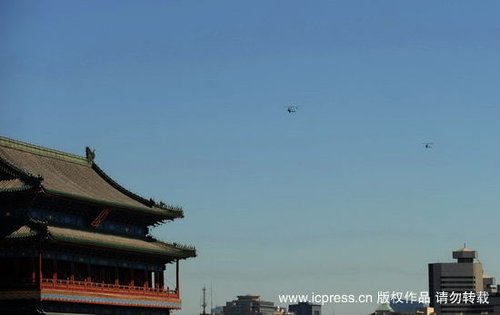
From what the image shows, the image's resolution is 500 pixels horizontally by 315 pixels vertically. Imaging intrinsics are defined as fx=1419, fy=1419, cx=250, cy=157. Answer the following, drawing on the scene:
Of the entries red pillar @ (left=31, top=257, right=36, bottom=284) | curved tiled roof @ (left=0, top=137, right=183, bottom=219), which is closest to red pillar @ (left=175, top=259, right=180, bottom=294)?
curved tiled roof @ (left=0, top=137, right=183, bottom=219)

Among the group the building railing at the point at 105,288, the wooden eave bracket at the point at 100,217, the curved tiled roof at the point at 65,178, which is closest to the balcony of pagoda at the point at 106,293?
the building railing at the point at 105,288

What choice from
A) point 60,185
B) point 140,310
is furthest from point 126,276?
point 60,185

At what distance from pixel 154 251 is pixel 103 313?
958 cm

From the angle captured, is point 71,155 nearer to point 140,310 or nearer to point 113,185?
point 113,185

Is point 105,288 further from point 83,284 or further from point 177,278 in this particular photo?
point 177,278

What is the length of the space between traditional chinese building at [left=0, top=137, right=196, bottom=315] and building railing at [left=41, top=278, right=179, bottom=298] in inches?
3.6

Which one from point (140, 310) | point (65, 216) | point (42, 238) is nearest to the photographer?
point (42, 238)

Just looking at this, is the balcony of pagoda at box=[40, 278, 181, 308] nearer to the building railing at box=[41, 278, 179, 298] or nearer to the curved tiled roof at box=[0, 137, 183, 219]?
the building railing at box=[41, 278, 179, 298]

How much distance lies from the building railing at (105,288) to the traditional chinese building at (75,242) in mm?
90

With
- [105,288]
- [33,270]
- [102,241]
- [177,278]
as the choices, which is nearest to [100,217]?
[102,241]

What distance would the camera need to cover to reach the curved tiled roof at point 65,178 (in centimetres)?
11812

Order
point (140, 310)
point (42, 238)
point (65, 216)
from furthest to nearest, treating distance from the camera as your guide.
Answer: point (140, 310) < point (65, 216) < point (42, 238)

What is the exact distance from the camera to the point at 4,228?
116 meters

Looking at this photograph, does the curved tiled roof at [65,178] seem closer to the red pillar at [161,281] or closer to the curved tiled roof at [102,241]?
the curved tiled roof at [102,241]
